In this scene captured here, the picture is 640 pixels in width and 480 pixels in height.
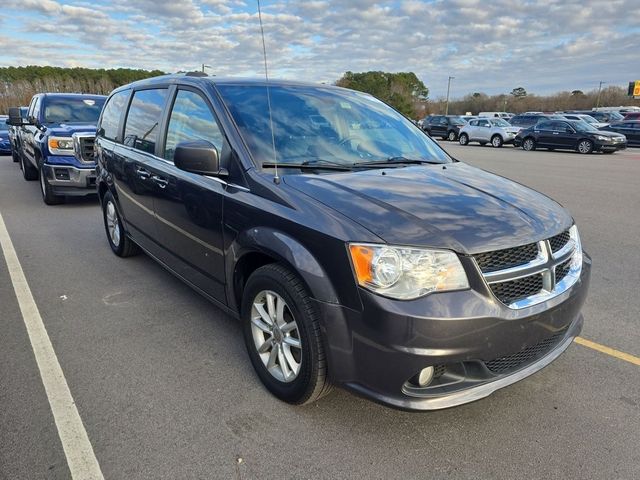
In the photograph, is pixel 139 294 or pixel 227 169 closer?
pixel 227 169

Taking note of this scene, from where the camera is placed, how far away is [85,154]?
8.30 m

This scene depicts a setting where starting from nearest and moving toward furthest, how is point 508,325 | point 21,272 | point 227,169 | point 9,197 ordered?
point 508,325 < point 227,169 < point 21,272 < point 9,197

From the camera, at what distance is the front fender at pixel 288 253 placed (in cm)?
238

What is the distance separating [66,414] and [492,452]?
231 cm

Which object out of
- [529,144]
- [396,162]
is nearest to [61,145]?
[396,162]

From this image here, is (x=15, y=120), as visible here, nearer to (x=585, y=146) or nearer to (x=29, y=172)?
(x=29, y=172)

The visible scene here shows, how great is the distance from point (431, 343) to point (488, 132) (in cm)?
2792

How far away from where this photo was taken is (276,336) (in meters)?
2.81

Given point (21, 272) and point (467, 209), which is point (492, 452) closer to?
point (467, 209)

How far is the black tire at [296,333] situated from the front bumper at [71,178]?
6.57 meters

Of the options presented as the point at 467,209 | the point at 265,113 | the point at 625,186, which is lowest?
the point at 625,186

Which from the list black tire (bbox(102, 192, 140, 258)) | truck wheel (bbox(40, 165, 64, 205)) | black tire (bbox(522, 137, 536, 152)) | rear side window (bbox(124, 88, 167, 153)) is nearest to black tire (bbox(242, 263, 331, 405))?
rear side window (bbox(124, 88, 167, 153))

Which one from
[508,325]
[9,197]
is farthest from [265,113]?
[9,197]

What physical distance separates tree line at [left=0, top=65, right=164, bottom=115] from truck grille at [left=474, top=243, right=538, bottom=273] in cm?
6520
